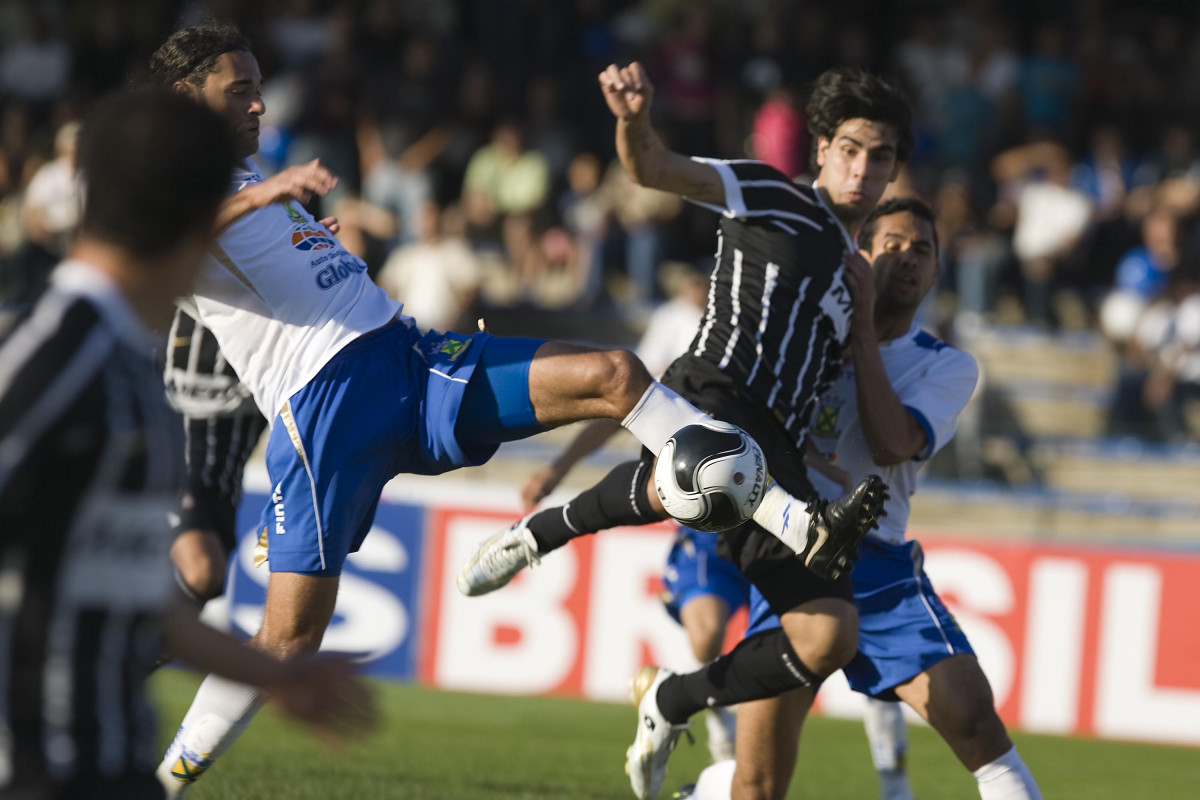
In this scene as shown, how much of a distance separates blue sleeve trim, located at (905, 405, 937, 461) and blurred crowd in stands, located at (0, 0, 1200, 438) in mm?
8464

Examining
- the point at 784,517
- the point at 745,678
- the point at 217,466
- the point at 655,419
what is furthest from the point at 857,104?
the point at 217,466

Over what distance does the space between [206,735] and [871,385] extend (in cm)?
240

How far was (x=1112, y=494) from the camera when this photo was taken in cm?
1244

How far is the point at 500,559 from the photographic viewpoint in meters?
5.32

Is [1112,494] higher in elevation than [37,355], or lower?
lower

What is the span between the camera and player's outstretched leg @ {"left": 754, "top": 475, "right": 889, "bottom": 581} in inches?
166

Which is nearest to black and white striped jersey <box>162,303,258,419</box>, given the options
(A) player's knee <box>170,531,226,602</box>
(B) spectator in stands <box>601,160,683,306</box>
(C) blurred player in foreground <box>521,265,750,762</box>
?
(A) player's knee <box>170,531,226,602</box>

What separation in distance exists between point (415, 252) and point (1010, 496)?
565cm

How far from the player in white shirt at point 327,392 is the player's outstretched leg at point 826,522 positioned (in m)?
0.01

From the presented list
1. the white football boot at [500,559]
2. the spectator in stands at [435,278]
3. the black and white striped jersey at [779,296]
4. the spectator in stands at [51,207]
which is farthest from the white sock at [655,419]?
the spectator in stands at [51,207]

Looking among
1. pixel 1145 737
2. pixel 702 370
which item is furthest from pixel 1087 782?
pixel 702 370

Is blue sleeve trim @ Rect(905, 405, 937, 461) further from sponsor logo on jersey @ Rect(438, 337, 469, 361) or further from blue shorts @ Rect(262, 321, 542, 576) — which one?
sponsor logo on jersey @ Rect(438, 337, 469, 361)

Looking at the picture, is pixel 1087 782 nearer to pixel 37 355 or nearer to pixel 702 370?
pixel 702 370

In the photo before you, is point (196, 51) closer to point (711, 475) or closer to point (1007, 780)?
point (711, 475)
